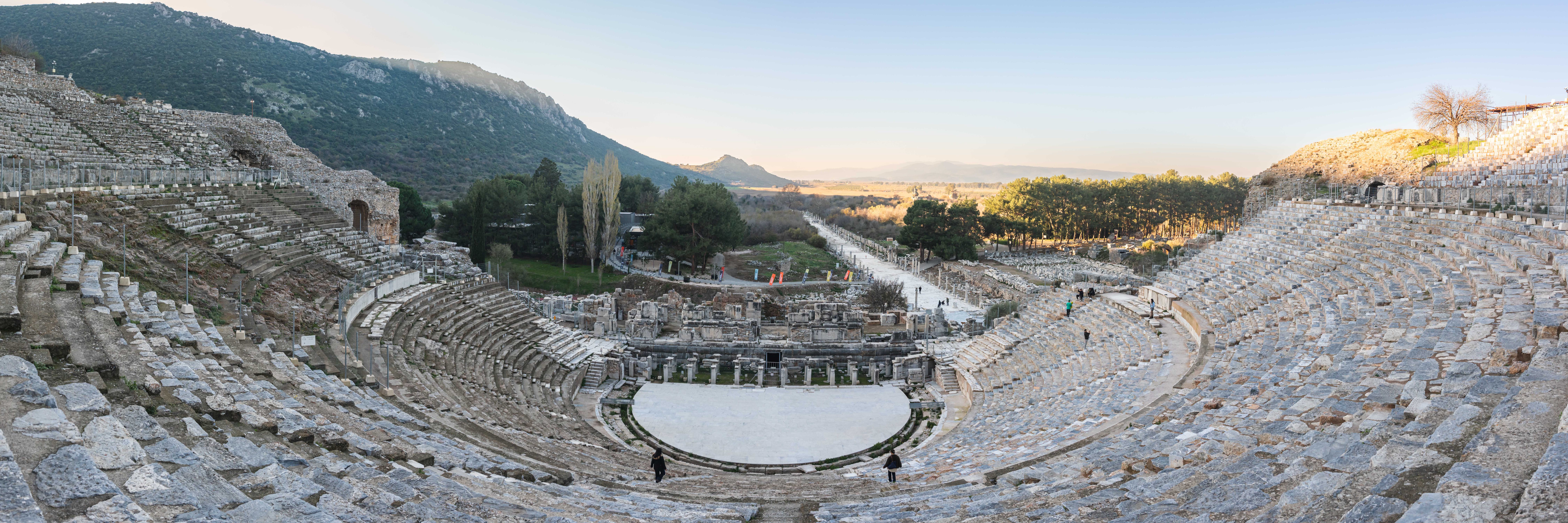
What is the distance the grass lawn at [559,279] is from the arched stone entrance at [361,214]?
622 centimetres

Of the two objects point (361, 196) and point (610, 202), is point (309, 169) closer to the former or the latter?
point (361, 196)

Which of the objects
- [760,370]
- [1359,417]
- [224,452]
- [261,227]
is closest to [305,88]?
[261,227]

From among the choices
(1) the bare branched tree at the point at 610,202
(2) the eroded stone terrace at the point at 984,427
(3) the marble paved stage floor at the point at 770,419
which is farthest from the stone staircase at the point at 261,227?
(1) the bare branched tree at the point at 610,202

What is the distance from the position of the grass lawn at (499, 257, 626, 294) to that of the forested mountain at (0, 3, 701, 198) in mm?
35314

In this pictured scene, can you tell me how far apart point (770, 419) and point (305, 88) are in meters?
86.8

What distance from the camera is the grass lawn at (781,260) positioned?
48438 millimetres

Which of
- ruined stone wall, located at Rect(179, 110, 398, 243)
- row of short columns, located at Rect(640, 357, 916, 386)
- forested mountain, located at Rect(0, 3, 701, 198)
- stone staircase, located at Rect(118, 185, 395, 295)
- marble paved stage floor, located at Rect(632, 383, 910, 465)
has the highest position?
forested mountain, located at Rect(0, 3, 701, 198)

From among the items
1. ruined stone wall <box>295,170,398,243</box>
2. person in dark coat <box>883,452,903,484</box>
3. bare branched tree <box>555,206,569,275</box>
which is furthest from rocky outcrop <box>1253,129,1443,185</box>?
ruined stone wall <box>295,170,398,243</box>

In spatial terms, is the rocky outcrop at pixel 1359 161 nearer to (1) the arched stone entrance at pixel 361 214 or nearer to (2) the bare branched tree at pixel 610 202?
(2) the bare branched tree at pixel 610 202

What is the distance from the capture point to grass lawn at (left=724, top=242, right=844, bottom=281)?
48.4m

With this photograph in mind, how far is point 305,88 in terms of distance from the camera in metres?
86.2

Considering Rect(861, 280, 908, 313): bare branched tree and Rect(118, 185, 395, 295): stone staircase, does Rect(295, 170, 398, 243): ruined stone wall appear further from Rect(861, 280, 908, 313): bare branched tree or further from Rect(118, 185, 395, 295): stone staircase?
Rect(861, 280, 908, 313): bare branched tree

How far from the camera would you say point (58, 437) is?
4.67 m

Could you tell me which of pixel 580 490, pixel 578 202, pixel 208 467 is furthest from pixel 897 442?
pixel 578 202
